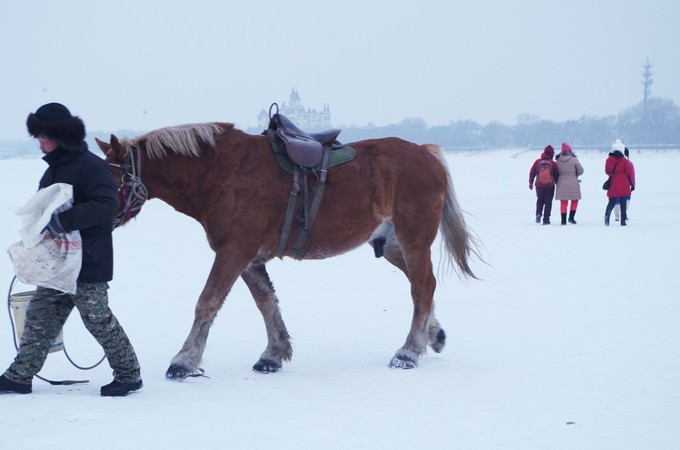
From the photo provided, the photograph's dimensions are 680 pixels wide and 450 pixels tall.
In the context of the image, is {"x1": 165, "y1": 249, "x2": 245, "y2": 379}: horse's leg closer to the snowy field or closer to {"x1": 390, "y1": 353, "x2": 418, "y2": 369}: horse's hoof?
the snowy field

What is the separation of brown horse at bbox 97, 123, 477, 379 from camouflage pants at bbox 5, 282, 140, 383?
0.55 m

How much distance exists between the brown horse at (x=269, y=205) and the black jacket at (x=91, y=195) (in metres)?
0.47

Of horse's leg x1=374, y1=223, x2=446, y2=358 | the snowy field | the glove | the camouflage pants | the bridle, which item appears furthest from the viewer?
horse's leg x1=374, y1=223, x2=446, y2=358

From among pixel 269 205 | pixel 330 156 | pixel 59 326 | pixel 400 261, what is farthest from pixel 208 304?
pixel 400 261

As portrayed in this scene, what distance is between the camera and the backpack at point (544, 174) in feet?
52.9

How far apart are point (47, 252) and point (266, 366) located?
1.72 meters

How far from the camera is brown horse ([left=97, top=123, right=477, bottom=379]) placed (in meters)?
5.41

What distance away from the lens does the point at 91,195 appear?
4719mm

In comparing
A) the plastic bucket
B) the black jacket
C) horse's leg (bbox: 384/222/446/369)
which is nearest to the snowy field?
horse's leg (bbox: 384/222/446/369)

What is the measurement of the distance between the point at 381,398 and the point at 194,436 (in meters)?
1.23

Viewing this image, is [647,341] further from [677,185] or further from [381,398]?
[677,185]

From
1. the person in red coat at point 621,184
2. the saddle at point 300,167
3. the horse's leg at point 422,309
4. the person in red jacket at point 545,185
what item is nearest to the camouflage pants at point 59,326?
the saddle at point 300,167

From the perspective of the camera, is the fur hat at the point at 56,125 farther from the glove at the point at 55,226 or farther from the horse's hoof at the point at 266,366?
the horse's hoof at the point at 266,366

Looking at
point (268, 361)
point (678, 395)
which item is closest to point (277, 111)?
point (268, 361)
